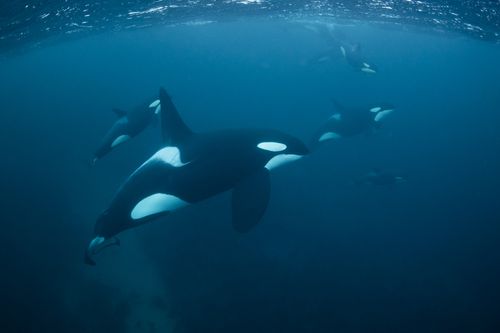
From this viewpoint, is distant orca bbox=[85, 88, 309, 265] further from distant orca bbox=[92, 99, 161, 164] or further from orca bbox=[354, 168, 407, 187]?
orca bbox=[354, 168, 407, 187]

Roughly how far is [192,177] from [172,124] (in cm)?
134

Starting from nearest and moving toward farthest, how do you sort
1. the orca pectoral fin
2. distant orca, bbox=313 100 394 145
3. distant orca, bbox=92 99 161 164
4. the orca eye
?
the orca pectoral fin → the orca eye → distant orca, bbox=92 99 161 164 → distant orca, bbox=313 100 394 145

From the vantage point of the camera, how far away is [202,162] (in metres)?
6.32

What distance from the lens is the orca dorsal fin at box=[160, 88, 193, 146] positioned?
6773mm

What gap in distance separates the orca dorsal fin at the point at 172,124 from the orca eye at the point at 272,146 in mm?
1582

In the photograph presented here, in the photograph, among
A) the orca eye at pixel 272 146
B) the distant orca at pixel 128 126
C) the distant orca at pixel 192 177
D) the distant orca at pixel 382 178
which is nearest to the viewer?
the distant orca at pixel 192 177

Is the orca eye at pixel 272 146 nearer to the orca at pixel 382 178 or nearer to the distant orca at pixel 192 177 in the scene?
the distant orca at pixel 192 177

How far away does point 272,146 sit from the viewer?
7309 millimetres

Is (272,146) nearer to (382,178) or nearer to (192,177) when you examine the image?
(192,177)

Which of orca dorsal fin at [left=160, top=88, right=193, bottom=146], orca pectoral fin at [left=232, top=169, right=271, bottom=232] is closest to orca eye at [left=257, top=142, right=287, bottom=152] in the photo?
orca pectoral fin at [left=232, top=169, right=271, bottom=232]

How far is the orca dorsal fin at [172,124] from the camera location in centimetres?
677

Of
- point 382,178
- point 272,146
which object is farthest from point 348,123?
point 272,146

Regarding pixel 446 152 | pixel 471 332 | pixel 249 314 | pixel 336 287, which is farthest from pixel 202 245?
pixel 446 152

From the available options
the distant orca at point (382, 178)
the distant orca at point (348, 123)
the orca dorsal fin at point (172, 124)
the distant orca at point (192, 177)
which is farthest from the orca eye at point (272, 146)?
the distant orca at point (348, 123)
